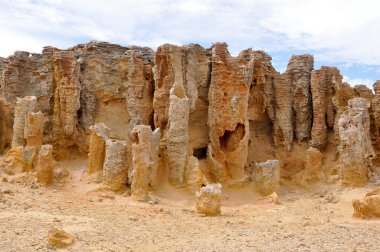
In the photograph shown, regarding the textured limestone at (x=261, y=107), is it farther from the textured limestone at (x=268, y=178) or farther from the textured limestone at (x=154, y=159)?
the textured limestone at (x=154, y=159)

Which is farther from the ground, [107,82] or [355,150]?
[107,82]

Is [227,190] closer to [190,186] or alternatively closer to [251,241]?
[190,186]

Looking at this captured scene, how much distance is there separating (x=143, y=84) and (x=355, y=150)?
7.92 m

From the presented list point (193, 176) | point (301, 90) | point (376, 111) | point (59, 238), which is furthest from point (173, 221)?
point (376, 111)

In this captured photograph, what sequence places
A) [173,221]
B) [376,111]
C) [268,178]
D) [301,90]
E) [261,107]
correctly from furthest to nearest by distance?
[261,107] → [301,90] → [376,111] → [268,178] → [173,221]

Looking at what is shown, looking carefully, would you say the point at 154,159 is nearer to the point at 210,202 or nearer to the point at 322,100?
the point at 210,202

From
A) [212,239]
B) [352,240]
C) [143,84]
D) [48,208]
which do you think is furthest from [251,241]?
[143,84]

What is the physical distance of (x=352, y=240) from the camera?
9391 millimetres

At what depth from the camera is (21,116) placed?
16.0 meters

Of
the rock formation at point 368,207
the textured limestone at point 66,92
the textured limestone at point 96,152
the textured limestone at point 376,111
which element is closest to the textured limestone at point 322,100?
the textured limestone at point 376,111

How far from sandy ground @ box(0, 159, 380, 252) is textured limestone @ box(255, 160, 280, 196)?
457mm

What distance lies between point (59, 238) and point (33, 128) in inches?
298

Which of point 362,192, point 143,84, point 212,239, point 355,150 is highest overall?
point 143,84

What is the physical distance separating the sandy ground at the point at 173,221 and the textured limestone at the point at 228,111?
124 cm
